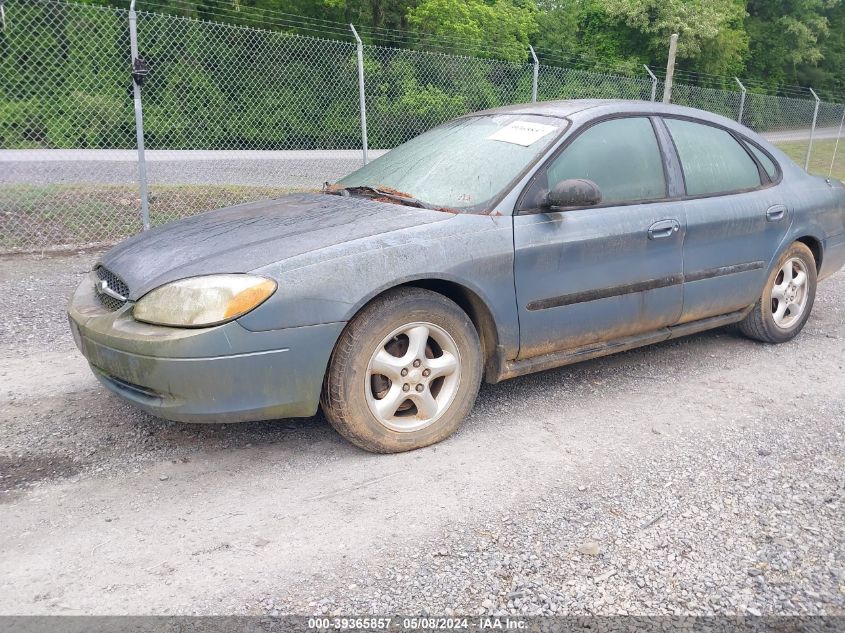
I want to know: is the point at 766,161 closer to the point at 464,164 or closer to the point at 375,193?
the point at 464,164

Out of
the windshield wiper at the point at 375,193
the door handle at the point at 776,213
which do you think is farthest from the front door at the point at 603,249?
the door handle at the point at 776,213

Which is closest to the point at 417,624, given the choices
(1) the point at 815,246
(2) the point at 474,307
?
(2) the point at 474,307

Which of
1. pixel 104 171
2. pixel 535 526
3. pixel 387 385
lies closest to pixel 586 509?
pixel 535 526

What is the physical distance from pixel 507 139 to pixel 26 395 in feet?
9.74

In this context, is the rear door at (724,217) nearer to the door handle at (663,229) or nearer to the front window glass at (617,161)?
the door handle at (663,229)

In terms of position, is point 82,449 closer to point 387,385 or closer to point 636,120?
point 387,385

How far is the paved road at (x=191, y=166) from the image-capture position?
456 inches

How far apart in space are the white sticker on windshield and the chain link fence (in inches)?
276

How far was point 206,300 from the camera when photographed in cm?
286

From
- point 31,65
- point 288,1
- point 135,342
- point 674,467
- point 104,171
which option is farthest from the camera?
point 288,1

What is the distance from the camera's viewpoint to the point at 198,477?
305cm

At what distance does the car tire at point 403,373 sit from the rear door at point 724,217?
1.62m

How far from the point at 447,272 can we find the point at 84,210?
680cm

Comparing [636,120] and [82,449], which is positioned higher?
[636,120]
